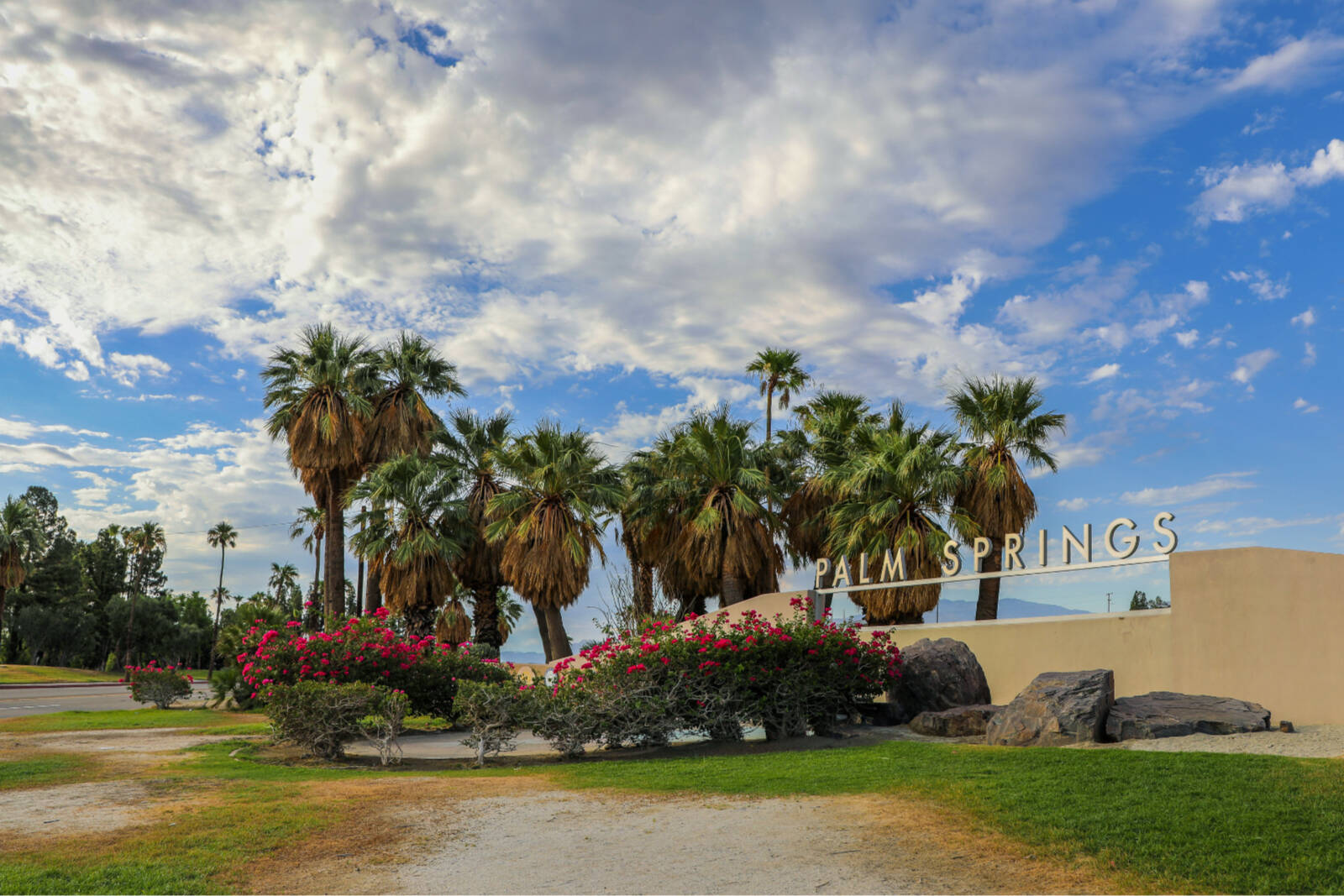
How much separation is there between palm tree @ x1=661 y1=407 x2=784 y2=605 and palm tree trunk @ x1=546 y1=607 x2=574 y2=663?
4497mm

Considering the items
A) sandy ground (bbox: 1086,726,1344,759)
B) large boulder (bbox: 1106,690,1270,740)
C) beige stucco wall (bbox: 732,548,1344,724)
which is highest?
beige stucco wall (bbox: 732,548,1344,724)

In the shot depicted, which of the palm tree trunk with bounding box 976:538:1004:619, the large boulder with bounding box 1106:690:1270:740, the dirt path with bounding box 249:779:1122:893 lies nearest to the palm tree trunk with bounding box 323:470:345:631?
the palm tree trunk with bounding box 976:538:1004:619

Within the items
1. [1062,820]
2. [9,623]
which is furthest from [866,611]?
[9,623]

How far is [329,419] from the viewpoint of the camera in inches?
1215

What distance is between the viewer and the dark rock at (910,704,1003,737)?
13.2 m

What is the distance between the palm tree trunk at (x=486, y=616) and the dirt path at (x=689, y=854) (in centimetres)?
2279

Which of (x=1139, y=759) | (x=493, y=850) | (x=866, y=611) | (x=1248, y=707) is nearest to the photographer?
(x=493, y=850)

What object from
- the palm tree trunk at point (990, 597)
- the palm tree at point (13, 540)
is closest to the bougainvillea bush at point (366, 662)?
the palm tree trunk at point (990, 597)

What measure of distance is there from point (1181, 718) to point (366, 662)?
12.6 metres

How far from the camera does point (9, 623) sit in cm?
6781

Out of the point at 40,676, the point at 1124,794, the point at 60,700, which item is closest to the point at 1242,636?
the point at 1124,794

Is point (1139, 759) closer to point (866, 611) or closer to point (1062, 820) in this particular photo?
point (1062, 820)

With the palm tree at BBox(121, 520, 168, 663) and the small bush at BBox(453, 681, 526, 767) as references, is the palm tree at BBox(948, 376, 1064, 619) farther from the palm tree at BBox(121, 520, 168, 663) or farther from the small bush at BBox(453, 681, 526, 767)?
the palm tree at BBox(121, 520, 168, 663)

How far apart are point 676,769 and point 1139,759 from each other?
16.2ft
